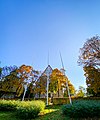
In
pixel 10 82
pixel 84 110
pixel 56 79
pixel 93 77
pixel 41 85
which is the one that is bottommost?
pixel 84 110

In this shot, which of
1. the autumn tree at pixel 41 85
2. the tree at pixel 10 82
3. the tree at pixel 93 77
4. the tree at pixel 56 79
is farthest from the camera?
the tree at pixel 10 82

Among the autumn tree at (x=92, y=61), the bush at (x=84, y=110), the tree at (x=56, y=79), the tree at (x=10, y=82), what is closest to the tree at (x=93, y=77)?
the autumn tree at (x=92, y=61)

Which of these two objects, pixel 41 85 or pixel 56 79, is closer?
pixel 56 79

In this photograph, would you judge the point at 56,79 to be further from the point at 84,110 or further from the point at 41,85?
the point at 84,110

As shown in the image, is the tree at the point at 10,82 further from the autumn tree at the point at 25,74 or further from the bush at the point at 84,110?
the bush at the point at 84,110

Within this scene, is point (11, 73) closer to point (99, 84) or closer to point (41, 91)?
point (41, 91)

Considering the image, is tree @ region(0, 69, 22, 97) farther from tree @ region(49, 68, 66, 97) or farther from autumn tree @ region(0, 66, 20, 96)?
tree @ region(49, 68, 66, 97)

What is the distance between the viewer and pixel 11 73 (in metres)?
34.2

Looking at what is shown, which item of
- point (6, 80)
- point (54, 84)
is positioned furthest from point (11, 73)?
point (54, 84)

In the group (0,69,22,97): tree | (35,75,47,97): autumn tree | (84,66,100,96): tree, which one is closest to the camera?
(84,66,100,96): tree

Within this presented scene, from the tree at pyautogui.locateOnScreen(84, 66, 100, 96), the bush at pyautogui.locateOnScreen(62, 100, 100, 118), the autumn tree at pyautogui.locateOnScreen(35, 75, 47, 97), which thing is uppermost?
the autumn tree at pyautogui.locateOnScreen(35, 75, 47, 97)

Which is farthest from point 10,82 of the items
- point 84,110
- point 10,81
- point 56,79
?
point 84,110

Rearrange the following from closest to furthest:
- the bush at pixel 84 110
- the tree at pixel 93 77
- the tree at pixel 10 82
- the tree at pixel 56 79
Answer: the bush at pixel 84 110 < the tree at pixel 93 77 < the tree at pixel 56 79 < the tree at pixel 10 82

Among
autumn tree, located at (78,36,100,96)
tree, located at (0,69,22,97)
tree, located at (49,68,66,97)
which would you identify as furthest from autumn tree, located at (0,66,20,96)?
autumn tree, located at (78,36,100,96)
